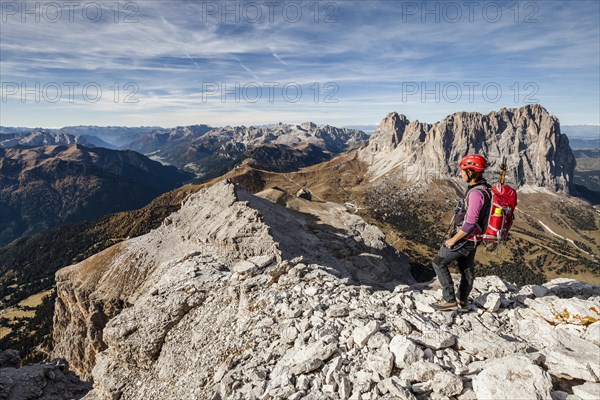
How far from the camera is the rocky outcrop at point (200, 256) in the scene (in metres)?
35.2

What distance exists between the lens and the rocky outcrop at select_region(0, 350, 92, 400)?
24703 mm

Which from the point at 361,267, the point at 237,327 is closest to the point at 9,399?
the point at 237,327

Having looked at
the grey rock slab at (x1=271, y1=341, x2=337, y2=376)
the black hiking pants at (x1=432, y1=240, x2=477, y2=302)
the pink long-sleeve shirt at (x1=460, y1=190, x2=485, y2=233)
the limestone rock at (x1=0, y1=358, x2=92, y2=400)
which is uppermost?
the pink long-sleeve shirt at (x1=460, y1=190, x2=485, y2=233)

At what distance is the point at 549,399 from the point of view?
813cm

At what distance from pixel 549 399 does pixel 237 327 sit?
1271 cm

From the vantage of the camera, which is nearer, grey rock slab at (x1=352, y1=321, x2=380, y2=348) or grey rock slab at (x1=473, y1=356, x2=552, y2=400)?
grey rock slab at (x1=473, y1=356, x2=552, y2=400)

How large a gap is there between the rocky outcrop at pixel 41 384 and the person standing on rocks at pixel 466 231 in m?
31.2

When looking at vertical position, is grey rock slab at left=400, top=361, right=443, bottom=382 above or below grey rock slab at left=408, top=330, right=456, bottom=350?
below

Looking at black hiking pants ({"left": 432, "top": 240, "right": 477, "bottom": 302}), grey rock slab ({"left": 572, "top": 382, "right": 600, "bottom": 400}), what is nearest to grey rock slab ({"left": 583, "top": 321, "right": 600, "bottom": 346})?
grey rock slab ({"left": 572, "top": 382, "right": 600, "bottom": 400})

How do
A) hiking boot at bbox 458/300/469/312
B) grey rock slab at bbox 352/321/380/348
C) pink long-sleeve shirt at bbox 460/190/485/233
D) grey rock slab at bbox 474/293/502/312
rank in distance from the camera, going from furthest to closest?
1. grey rock slab at bbox 474/293/502/312
2. hiking boot at bbox 458/300/469/312
3. pink long-sleeve shirt at bbox 460/190/485/233
4. grey rock slab at bbox 352/321/380/348

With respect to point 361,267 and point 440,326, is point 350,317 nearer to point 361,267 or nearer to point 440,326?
point 440,326

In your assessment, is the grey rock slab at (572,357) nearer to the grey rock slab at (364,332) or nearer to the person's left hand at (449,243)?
the person's left hand at (449,243)

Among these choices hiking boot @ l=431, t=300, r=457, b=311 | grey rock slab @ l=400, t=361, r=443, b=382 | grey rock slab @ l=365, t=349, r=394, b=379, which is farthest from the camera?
hiking boot @ l=431, t=300, r=457, b=311

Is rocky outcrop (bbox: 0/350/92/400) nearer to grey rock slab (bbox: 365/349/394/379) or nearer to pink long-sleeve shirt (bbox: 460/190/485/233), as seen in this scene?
grey rock slab (bbox: 365/349/394/379)
